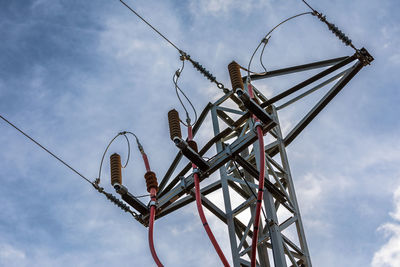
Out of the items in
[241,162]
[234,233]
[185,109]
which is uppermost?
[185,109]

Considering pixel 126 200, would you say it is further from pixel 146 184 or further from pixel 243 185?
pixel 243 185

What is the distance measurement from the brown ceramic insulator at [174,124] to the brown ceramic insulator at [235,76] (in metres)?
0.91

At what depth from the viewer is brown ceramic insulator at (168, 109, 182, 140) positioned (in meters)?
7.36

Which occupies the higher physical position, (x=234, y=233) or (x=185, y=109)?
(x=185, y=109)

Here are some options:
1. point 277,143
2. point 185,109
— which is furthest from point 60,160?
point 277,143

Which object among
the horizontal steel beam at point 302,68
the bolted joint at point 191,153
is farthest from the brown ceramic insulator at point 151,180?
the horizontal steel beam at point 302,68

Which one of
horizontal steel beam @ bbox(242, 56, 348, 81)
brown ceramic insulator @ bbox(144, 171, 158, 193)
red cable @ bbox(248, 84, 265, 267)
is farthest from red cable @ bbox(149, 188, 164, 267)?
horizontal steel beam @ bbox(242, 56, 348, 81)

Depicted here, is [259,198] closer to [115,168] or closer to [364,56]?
[115,168]

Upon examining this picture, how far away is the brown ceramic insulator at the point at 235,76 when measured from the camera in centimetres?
719

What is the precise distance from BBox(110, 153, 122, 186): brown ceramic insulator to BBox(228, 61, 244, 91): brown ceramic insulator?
2.18 metres

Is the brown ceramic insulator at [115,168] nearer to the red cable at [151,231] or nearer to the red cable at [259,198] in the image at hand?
the red cable at [151,231]

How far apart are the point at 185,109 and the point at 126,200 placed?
5.52 feet

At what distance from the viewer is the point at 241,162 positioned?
8.37m

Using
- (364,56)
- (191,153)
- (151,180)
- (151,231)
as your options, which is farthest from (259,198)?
(364,56)
